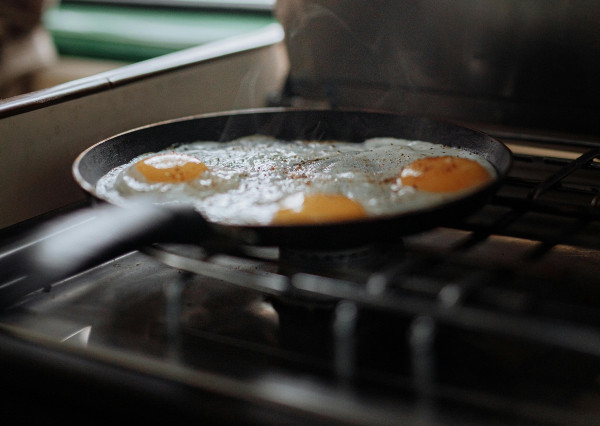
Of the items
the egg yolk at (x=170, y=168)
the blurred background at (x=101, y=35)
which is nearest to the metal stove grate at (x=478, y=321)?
the egg yolk at (x=170, y=168)

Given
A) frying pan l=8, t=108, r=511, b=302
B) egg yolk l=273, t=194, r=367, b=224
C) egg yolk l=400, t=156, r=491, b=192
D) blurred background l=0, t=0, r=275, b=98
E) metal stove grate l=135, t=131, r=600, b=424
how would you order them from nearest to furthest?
metal stove grate l=135, t=131, r=600, b=424, frying pan l=8, t=108, r=511, b=302, egg yolk l=273, t=194, r=367, b=224, egg yolk l=400, t=156, r=491, b=192, blurred background l=0, t=0, r=275, b=98

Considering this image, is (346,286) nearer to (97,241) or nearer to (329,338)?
(329,338)

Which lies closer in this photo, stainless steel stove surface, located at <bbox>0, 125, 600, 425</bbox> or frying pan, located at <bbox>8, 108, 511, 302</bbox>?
stainless steel stove surface, located at <bbox>0, 125, 600, 425</bbox>

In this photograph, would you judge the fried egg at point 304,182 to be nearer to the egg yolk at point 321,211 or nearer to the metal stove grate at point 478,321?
the egg yolk at point 321,211

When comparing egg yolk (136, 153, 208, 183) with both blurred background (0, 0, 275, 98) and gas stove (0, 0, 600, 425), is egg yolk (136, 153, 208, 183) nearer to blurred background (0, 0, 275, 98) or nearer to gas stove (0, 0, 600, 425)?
gas stove (0, 0, 600, 425)

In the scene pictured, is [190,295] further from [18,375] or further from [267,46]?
[267,46]

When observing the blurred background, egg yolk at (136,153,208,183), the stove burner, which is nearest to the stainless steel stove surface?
the stove burner

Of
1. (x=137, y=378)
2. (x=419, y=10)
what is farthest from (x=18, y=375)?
(x=419, y=10)

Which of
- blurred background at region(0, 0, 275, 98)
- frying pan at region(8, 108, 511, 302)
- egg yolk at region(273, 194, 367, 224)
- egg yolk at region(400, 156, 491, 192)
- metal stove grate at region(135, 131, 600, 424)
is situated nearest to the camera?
metal stove grate at region(135, 131, 600, 424)
